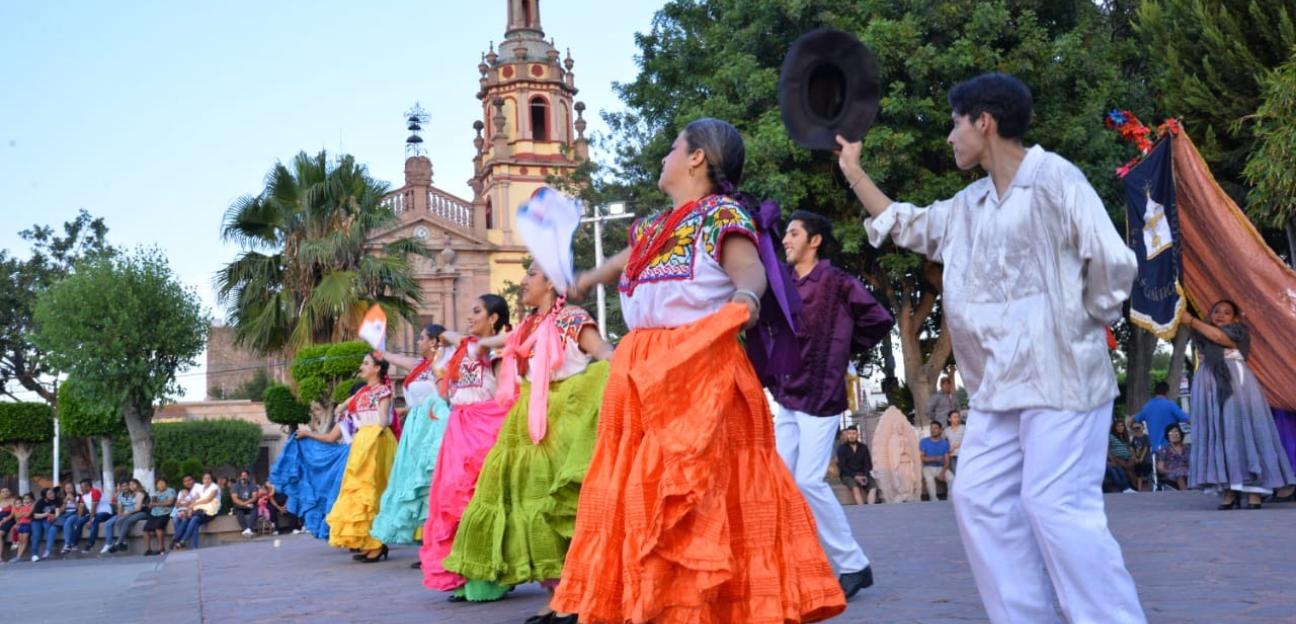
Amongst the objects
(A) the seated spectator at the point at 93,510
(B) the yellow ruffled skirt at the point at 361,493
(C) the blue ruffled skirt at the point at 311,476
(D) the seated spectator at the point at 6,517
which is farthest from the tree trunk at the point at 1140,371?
(D) the seated spectator at the point at 6,517

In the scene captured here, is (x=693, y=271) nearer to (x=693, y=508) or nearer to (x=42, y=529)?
(x=693, y=508)

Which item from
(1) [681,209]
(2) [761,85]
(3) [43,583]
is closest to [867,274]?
(2) [761,85]

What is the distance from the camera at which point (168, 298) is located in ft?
118

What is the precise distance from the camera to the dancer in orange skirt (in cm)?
395

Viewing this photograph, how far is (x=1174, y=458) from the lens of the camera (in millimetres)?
17594

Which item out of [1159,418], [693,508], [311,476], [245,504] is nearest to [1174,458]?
[1159,418]

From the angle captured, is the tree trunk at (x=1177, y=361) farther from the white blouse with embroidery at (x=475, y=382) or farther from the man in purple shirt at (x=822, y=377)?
the man in purple shirt at (x=822, y=377)

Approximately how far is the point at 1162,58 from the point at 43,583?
739 inches

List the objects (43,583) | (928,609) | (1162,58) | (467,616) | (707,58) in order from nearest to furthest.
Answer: (928,609), (467,616), (43,583), (1162,58), (707,58)

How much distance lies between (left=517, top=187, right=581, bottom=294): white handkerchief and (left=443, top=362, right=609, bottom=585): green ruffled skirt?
1.83 m

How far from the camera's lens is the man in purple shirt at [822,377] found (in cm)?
628

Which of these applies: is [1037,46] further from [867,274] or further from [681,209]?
[681,209]

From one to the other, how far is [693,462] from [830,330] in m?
2.86

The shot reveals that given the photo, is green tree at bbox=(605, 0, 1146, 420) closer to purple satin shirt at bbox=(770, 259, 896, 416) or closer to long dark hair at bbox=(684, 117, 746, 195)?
purple satin shirt at bbox=(770, 259, 896, 416)
